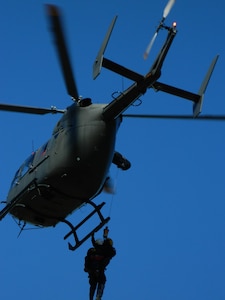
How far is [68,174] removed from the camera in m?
16.4

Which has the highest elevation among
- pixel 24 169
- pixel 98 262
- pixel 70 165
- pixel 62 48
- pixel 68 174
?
pixel 62 48

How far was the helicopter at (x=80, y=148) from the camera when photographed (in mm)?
15039

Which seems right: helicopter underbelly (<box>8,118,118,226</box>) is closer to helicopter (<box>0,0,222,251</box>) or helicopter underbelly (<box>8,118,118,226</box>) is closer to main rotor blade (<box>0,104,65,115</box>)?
helicopter (<box>0,0,222,251</box>)

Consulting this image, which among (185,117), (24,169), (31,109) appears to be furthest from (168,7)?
(24,169)

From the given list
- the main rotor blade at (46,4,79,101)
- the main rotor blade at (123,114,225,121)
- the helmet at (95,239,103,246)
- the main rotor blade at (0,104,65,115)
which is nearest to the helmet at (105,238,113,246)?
the helmet at (95,239,103,246)

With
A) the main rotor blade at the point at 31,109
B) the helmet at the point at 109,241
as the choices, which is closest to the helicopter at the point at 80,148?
the main rotor blade at the point at 31,109

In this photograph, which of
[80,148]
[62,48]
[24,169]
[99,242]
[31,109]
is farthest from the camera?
[24,169]

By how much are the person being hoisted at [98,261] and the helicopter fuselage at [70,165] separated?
1431 millimetres

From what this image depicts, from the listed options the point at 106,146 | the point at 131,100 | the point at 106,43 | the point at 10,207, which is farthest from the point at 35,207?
the point at 106,43

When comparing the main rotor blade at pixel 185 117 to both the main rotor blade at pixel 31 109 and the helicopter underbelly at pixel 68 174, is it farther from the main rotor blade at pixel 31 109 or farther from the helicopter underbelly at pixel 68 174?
the main rotor blade at pixel 31 109

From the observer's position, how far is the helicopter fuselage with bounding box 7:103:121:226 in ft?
53.0

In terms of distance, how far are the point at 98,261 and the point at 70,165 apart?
2.98m

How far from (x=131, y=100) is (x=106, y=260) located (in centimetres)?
477

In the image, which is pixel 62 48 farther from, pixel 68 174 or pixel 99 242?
pixel 99 242
